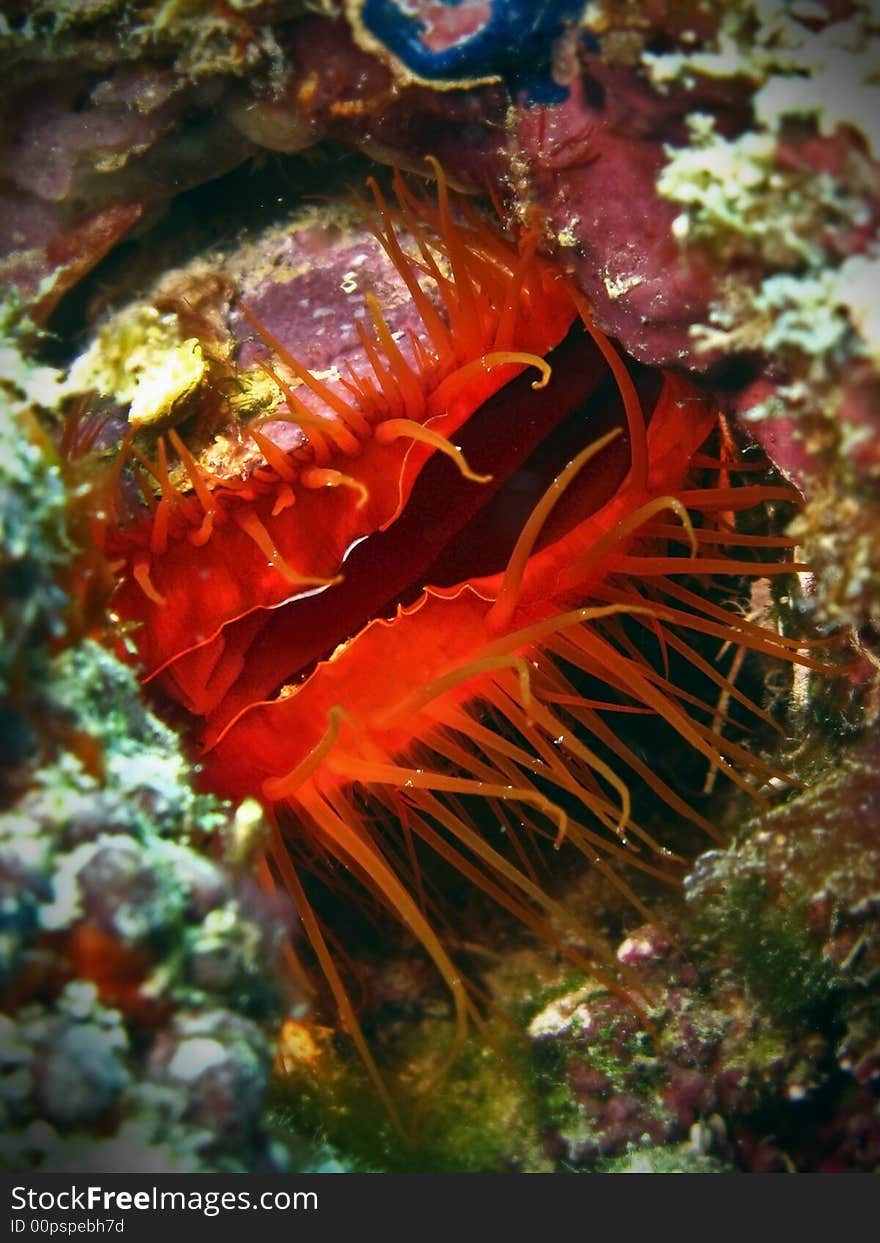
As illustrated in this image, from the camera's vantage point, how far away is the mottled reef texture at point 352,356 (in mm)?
1470

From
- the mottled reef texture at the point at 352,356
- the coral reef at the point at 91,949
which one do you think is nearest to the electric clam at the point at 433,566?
the mottled reef texture at the point at 352,356

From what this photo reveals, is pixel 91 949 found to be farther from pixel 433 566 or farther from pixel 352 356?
pixel 352 356

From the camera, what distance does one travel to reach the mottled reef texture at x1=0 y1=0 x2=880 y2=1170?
147 centimetres

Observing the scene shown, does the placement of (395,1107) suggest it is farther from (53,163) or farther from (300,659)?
(53,163)

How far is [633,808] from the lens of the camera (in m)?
2.89

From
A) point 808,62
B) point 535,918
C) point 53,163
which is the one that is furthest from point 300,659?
point 808,62

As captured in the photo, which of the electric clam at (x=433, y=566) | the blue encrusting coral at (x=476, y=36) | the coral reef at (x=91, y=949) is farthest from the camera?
the electric clam at (x=433, y=566)

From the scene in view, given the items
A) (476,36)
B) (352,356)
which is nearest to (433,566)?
(352,356)

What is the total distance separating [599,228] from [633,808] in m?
1.66

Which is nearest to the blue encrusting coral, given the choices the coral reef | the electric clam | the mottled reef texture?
the mottled reef texture

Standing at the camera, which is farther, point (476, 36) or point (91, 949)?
point (476, 36)

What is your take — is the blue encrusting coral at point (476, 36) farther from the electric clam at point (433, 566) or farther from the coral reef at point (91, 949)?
the coral reef at point (91, 949)

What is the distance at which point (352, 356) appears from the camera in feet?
8.32

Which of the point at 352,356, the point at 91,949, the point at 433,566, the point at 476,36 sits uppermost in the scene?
the point at 476,36
